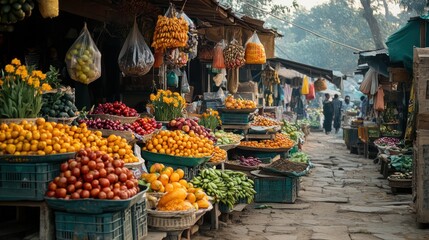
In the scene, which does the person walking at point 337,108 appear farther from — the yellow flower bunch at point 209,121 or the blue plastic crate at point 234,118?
the yellow flower bunch at point 209,121

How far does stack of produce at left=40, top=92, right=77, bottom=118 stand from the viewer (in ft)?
20.8

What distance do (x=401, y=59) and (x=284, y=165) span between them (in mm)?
2875

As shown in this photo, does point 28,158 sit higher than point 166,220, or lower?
higher

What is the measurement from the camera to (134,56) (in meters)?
8.22

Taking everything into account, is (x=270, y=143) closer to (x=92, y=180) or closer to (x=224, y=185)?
(x=224, y=185)

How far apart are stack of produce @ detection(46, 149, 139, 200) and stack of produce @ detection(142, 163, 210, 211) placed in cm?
84

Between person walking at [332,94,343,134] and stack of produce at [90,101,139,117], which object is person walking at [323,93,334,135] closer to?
person walking at [332,94,343,134]

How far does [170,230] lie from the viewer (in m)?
6.09

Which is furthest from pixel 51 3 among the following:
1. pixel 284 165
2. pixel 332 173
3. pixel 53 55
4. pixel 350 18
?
pixel 350 18

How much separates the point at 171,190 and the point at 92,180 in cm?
161

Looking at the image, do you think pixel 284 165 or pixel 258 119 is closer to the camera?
pixel 284 165

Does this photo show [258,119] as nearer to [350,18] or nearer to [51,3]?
[51,3]

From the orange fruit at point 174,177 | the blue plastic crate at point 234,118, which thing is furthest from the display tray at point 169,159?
the blue plastic crate at point 234,118

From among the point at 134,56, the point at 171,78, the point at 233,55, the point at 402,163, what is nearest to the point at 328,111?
the point at 402,163
